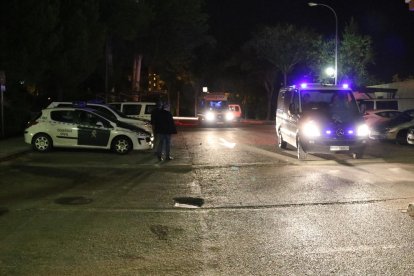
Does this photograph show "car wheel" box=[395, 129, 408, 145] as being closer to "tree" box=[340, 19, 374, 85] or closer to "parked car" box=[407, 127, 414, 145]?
"parked car" box=[407, 127, 414, 145]

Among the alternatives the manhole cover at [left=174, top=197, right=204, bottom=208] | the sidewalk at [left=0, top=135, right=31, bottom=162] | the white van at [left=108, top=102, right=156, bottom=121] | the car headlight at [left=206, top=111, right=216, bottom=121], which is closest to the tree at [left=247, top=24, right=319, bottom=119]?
the car headlight at [left=206, top=111, right=216, bottom=121]

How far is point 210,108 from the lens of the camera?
1645 inches

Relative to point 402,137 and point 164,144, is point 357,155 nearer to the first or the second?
point 164,144

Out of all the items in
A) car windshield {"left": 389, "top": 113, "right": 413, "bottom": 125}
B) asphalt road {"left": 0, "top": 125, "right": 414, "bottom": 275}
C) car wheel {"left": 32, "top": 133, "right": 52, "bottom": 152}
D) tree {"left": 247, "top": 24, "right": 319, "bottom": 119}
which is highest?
tree {"left": 247, "top": 24, "right": 319, "bottom": 119}

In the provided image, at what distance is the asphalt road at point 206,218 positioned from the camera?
19.8 feet

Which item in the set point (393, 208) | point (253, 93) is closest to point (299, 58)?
point (253, 93)

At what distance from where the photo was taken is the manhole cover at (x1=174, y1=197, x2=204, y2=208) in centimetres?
941

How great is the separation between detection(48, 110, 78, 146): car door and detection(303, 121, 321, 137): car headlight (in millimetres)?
7180

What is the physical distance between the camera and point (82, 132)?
1728 centimetres

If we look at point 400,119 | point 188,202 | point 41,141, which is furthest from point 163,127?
point 400,119

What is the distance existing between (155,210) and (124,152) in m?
8.48

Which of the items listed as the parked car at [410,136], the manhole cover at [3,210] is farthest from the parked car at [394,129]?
the manhole cover at [3,210]

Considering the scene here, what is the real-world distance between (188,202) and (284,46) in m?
45.7

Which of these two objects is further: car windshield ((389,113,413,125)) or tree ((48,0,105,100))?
tree ((48,0,105,100))
